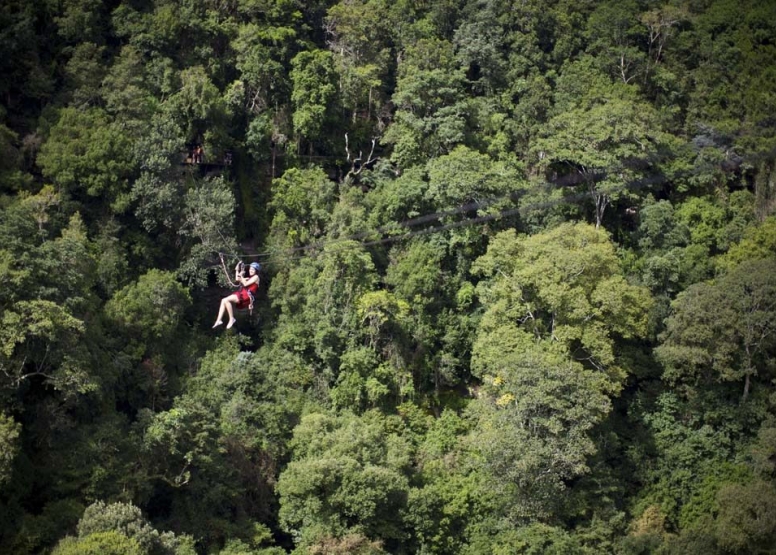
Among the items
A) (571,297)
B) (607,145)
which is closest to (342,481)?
(571,297)

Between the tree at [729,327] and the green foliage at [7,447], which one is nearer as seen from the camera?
the green foliage at [7,447]

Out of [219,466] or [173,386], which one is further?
[173,386]

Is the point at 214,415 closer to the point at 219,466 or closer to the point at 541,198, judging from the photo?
the point at 219,466

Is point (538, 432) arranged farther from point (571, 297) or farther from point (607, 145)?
point (607, 145)

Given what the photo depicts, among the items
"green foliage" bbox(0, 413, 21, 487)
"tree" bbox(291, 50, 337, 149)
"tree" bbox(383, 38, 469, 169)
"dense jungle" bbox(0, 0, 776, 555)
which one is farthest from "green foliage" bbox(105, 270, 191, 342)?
"tree" bbox(383, 38, 469, 169)

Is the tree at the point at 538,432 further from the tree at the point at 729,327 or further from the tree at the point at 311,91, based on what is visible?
the tree at the point at 311,91

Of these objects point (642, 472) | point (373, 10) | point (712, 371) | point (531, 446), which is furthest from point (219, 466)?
point (373, 10)

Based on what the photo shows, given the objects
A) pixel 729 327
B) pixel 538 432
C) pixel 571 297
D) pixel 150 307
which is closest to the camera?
pixel 538 432

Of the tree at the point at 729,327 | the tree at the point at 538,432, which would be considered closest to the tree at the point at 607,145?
the tree at the point at 729,327
